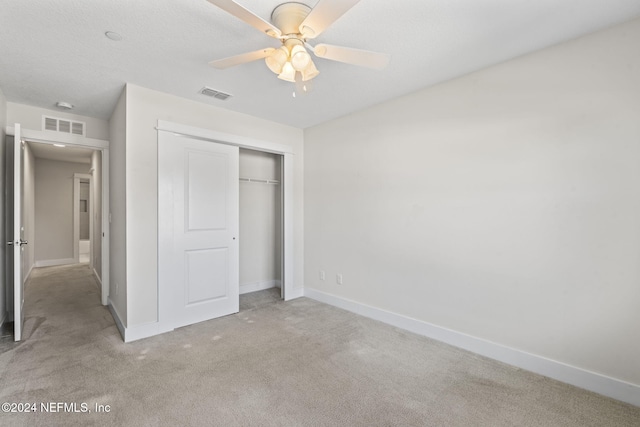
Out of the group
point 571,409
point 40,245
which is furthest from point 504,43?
point 40,245

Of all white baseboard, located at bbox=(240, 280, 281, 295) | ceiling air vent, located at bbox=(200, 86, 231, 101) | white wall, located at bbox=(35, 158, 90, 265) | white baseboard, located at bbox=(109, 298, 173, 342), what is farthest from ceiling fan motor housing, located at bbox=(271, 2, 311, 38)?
white wall, located at bbox=(35, 158, 90, 265)

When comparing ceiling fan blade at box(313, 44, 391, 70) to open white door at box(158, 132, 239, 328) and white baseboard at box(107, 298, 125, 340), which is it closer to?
open white door at box(158, 132, 239, 328)

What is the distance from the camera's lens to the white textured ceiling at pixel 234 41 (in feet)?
6.04

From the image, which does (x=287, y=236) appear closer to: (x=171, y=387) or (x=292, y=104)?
(x=292, y=104)

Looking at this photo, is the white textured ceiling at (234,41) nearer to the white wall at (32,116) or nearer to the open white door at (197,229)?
the white wall at (32,116)

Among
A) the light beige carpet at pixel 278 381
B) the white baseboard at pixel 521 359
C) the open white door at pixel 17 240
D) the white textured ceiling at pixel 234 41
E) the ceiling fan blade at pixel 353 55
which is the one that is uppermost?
the white textured ceiling at pixel 234 41

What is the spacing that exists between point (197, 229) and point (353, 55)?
2619 mm

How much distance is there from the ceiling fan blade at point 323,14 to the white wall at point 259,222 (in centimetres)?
317

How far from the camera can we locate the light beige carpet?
1836 mm

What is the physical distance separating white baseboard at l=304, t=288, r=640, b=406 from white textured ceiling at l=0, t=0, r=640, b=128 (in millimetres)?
2500

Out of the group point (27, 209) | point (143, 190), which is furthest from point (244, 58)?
point (27, 209)

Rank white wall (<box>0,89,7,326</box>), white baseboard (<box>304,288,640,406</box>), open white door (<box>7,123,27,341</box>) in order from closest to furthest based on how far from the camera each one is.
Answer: white baseboard (<box>304,288,640,406</box>)
open white door (<box>7,123,27,341</box>)
white wall (<box>0,89,7,326</box>)

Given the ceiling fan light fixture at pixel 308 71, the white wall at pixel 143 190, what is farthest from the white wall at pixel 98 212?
the ceiling fan light fixture at pixel 308 71

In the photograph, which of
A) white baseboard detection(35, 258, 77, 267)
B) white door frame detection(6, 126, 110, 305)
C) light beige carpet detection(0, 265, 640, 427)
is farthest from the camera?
white baseboard detection(35, 258, 77, 267)
